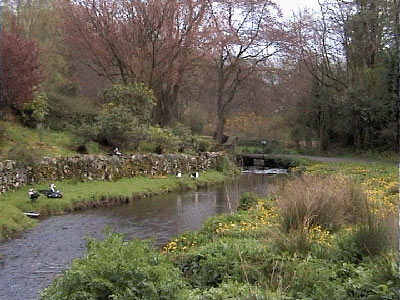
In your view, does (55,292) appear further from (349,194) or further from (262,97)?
(262,97)

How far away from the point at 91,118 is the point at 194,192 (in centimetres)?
914

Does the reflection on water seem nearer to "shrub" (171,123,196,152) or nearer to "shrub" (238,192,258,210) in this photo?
"shrub" (238,192,258,210)

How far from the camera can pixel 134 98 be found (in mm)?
25875

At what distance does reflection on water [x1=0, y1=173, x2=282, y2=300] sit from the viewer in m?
8.41

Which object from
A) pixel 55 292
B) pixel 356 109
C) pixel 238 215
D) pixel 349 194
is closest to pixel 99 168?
pixel 238 215

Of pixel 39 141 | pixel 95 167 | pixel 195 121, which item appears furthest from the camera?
pixel 195 121

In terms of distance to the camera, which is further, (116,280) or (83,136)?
(83,136)

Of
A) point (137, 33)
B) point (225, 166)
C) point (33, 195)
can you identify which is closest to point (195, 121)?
point (225, 166)

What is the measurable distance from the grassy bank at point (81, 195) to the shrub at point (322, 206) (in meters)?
6.70

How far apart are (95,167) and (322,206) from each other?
12.8 meters

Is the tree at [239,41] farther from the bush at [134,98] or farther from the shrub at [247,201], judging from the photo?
the shrub at [247,201]

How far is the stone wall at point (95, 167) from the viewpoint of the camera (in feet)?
53.0

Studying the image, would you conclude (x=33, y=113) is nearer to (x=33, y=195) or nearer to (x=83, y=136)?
(x=83, y=136)

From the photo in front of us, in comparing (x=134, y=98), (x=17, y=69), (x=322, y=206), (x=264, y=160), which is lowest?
(x=264, y=160)
